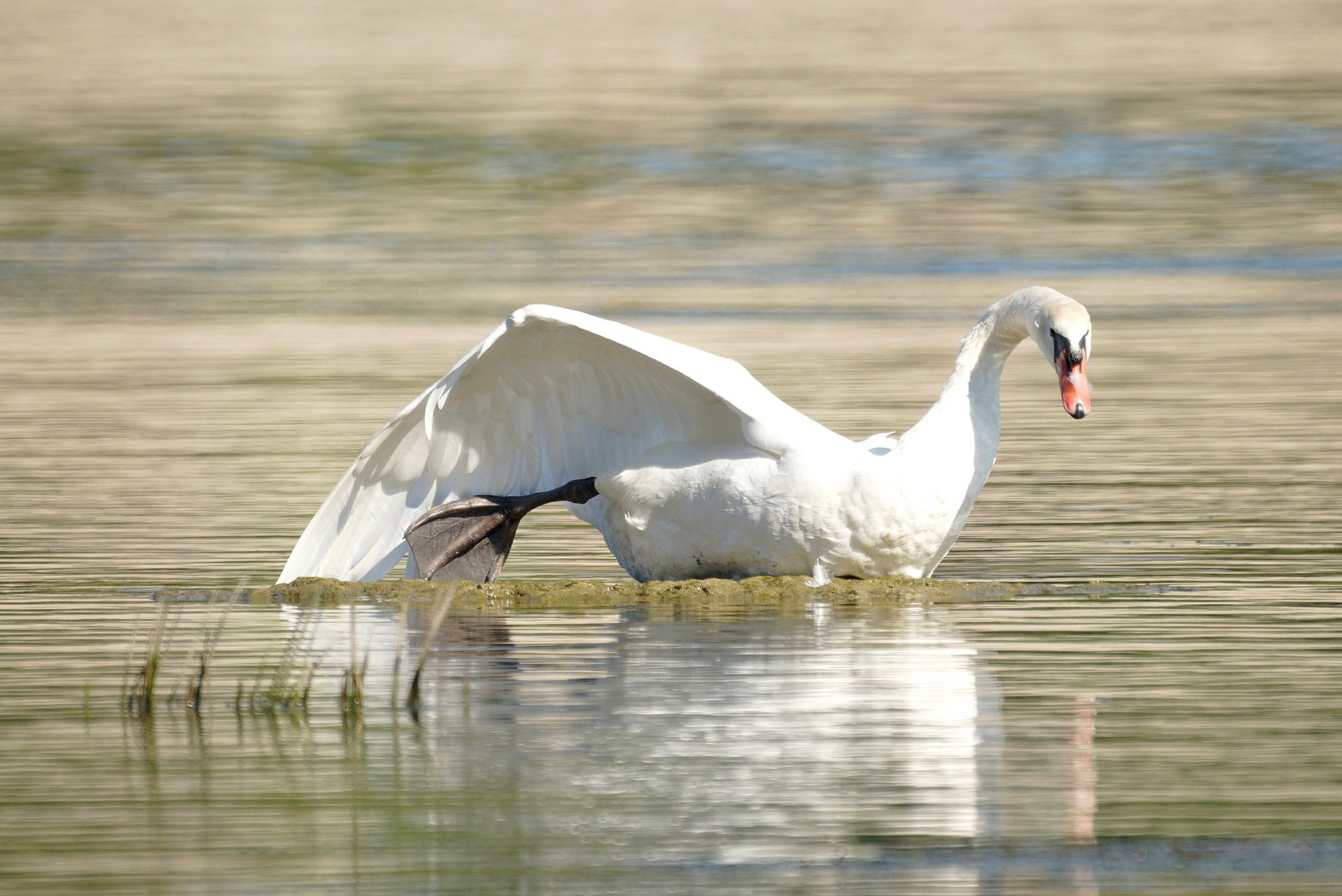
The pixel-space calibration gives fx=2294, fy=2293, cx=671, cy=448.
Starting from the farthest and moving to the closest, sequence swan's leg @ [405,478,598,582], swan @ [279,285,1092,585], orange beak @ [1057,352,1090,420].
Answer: swan's leg @ [405,478,598,582] → orange beak @ [1057,352,1090,420] → swan @ [279,285,1092,585]

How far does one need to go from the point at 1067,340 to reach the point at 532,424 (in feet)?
7.08

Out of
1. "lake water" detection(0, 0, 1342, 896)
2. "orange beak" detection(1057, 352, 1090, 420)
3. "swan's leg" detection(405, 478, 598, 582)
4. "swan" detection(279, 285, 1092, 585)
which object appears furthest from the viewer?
"swan's leg" detection(405, 478, 598, 582)

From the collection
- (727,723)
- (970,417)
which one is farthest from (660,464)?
(727,723)

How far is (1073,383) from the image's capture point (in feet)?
28.9

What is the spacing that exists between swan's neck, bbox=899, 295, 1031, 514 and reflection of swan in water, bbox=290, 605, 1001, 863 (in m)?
0.66

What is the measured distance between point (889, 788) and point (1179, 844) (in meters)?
0.76

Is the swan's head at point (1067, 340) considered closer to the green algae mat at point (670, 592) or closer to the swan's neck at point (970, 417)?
the swan's neck at point (970, 417)

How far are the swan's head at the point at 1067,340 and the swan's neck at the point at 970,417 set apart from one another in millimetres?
121

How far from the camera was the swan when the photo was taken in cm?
851

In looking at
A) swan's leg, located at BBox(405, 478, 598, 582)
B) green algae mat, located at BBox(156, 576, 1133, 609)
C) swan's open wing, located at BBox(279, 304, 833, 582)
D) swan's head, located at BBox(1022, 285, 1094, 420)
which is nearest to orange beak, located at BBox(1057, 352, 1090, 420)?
swan's head, located at BBox(1022, 285, 1094, 420)

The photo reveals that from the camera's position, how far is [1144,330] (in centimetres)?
2008

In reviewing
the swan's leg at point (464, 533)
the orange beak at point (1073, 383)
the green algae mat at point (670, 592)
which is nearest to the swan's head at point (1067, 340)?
the orange beak at point (1073, 383)

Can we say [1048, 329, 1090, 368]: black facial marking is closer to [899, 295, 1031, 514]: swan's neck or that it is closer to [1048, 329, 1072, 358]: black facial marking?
[1048, 329, 1072, 358]: black facial marking

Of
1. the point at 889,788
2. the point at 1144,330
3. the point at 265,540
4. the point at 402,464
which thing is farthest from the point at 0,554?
the point at 1144,330
